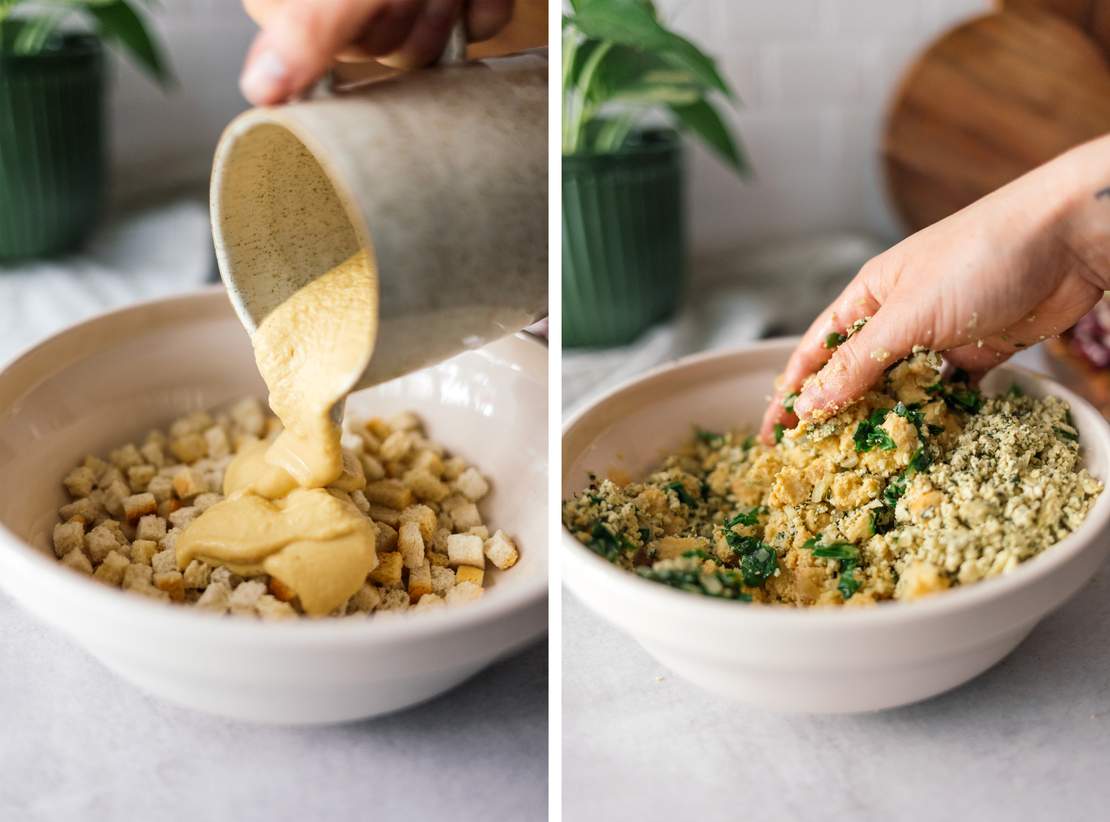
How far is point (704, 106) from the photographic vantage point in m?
1.37

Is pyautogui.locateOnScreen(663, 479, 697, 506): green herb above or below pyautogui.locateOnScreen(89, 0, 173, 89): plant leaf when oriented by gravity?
below

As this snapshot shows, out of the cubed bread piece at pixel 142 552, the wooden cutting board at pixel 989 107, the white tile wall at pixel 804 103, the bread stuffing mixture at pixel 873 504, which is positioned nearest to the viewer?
the bread stuffing mixture at pixel 873 504

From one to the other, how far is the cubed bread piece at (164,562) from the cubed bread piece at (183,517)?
51 mm

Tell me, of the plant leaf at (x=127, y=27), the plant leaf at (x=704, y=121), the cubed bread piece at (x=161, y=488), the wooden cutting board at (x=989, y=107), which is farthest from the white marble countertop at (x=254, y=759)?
the wooden cutting board at (x=989, y=107)

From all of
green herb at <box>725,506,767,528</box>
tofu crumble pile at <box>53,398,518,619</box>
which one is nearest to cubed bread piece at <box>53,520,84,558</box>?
tofu crumble pile at <box>53,398,518,619</box>

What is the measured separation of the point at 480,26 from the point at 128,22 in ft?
2.84

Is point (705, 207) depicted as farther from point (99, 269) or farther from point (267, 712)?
point (267, 712)

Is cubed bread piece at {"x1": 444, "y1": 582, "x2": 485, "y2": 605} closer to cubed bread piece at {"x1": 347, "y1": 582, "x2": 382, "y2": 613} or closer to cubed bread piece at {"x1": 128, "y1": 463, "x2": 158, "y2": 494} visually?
cubed bread piece at {"x1": 347, "y1": 582, "x2": 382, "y2": 613}

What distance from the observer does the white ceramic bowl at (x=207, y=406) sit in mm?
598

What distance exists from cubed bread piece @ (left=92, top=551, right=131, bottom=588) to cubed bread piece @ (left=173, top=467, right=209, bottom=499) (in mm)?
111

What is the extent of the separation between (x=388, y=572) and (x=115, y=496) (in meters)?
0.24

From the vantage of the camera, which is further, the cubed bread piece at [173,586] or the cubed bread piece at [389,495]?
the cubed bread piece at [389,495]

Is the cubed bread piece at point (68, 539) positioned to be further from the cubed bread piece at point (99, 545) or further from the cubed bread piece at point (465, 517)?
the cubed bread piece at point (465, 517)

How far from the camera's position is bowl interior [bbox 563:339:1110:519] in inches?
32.3
